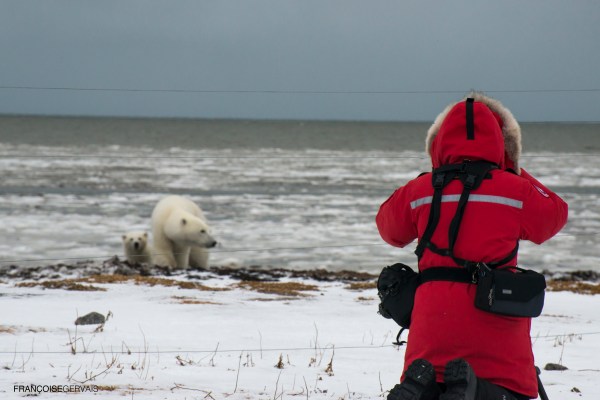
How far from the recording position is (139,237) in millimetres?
11156

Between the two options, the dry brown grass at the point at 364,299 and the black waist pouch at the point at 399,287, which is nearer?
the black waist pouch at the point at 399,287

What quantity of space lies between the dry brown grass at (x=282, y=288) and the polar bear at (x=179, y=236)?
3217 mm

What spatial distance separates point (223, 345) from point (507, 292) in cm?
A: 266

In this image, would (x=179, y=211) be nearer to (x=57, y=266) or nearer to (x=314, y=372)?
(x=57, y=266)

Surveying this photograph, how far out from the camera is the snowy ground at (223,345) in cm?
331

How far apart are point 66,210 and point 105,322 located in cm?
1239

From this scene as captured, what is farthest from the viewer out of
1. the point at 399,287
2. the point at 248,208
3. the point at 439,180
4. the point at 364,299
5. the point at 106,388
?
the point at 248,208

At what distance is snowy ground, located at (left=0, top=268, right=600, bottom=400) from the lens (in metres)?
3.31

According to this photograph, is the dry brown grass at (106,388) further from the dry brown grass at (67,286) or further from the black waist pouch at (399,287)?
the dry brown grass at (67,286)

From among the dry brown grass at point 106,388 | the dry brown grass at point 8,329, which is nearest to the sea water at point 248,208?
the dry brown grass at point 8,329

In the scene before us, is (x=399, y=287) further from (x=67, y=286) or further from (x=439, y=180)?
(x=67, y=286)

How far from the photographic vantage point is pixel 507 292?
2.11 metres

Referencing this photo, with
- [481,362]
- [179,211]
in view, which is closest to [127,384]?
[481,362]

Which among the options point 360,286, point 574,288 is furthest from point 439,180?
point 574,288
